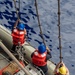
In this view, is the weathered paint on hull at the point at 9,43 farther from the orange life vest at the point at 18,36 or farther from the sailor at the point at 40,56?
the sailor at the point at 40,56

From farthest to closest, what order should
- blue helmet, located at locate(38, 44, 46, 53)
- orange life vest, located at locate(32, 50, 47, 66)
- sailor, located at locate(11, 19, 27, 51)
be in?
1. sailor, located at locate(11, 19, 27, 51)
2. orange life vest, located at locate(32, 50, 47, 66)
3. blue helmet, located at locate(38, 44, 46, 53)

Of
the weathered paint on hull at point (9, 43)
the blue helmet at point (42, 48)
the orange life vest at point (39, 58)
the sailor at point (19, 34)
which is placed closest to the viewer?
the blue helmet at point (42, 48)

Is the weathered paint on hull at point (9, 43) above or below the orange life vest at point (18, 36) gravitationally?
below

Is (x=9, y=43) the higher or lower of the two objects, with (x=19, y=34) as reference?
lower

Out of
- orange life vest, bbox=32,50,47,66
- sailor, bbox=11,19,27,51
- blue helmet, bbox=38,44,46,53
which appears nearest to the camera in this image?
blue helmet, bbox=38,44,46,53

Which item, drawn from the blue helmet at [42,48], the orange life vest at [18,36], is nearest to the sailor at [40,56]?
the blue helmet at [42,48]

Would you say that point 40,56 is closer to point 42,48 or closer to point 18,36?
point 42,48

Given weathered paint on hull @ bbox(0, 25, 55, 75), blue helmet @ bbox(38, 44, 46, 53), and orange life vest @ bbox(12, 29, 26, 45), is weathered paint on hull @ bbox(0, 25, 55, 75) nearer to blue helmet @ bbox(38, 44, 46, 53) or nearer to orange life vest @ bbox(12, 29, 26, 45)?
orange life vest @ bbox(12, 29, 26, 45)

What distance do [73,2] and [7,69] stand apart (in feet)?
23.5

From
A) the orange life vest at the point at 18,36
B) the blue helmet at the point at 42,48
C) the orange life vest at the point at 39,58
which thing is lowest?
the orange life vest at the point at 39,58

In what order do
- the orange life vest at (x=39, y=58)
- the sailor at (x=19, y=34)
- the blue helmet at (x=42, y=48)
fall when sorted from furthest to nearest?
the sailor at (x=19, y=34) → the orange life vest at (x=39, y=58) → the blue helmet at (x=42, y=48)

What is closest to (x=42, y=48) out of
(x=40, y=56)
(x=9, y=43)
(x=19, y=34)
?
(x=40, y=56)

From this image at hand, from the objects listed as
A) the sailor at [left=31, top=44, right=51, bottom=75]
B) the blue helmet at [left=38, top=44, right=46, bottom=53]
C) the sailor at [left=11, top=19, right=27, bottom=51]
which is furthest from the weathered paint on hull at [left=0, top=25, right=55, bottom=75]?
the blue helmet at [left=38, top=44, right=46, bottom=53]

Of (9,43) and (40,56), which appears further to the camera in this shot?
(9,43)
